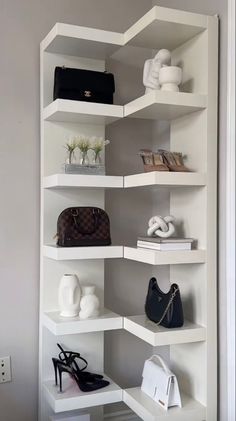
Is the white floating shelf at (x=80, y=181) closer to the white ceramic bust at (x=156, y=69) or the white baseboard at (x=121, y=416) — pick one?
the white ceramic bust at (x=156, y=69)

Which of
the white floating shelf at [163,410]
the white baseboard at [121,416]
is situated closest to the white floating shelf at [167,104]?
the white floating shelf at [163,410]

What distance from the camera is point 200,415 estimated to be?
1.71 m

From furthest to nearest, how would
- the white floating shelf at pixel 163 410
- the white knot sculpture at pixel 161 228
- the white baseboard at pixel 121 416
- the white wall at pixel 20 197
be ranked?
the white baseboard at pixel 121 416
the white wall at pixel 20 197
the white knot sculpture at pixel 161 228
the white floating shelf at pixel 163 410

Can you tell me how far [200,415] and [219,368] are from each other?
0.18 metres

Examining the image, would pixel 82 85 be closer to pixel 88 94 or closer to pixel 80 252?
pixel 88 94

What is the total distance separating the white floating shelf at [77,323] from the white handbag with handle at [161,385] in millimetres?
211

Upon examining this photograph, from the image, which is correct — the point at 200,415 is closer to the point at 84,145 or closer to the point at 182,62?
the point at 84,145

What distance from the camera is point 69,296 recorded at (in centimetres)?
188

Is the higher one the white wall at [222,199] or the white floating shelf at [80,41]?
the white floating shelf at [80,41]

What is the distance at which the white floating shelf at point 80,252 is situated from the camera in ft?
5.90

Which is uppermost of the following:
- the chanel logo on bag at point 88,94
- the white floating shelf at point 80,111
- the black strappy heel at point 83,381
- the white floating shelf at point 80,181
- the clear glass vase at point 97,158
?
the chanel logo on bag at point 88,94

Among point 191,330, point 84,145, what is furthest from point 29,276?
point 191,330

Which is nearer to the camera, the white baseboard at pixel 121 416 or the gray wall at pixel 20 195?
the gray wall at pixel 20 195

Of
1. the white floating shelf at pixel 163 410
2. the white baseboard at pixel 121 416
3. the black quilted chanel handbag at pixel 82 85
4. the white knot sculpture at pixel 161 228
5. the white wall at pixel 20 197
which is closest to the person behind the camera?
the white floating shelf at pixel 163 410
